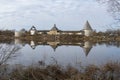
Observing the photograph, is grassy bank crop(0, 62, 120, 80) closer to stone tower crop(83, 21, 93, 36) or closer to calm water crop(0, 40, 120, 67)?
calm water crop(0, 40, 120, 67)

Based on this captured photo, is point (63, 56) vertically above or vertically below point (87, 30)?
below

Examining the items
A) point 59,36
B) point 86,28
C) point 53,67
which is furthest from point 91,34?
point 53,67

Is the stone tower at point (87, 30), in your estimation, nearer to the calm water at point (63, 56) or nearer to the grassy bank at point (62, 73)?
the calm water at point (63, 56)

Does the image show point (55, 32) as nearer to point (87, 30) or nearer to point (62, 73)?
point (87, 30)

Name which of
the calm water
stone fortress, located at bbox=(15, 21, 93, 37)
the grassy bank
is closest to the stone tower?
stone fortress, located at bbox=(15, 21, 93, 37)

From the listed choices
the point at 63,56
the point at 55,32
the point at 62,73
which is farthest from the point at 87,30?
the point at 62,73

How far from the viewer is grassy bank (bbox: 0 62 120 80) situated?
377 inches

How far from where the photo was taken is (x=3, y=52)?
818 cm

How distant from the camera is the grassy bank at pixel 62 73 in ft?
31.4

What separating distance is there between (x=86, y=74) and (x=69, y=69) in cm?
120

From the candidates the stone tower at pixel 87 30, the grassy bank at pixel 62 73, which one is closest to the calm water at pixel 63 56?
the grassy bank at pixel 62 73

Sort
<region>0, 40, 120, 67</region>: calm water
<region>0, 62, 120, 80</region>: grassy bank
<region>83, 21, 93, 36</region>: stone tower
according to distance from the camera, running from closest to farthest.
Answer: <region>0, 62, 120, 80</region>: grassy bank, <region>0, 40, 120, 67</region>: calm water, <region>83, 21, 93, 36</region>: stone tower

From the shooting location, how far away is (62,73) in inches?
412

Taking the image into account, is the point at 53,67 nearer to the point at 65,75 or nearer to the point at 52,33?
the point at 65,75
